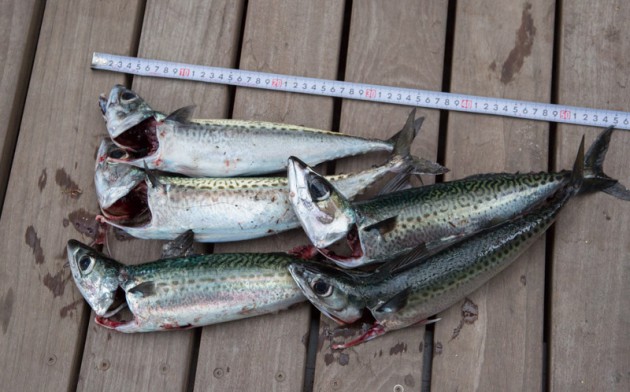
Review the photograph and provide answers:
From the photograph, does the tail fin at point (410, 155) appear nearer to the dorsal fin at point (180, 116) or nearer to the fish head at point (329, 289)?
the fish head at point (329, 289)

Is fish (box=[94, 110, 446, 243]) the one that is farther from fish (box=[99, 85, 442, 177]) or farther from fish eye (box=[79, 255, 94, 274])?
fish eye (box=[79, 255, 94, 274])

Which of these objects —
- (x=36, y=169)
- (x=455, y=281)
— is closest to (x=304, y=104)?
(x=455, y=281)

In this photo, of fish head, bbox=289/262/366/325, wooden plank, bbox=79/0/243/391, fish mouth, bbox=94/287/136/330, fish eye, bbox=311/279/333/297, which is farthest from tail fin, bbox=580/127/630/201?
fish mouth, bbox=94/287/136/330

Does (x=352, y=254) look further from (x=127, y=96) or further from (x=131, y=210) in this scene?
(x=127, y=96)

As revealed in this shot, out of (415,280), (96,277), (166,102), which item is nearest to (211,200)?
(96,277)

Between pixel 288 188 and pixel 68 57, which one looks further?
pixel 68 57

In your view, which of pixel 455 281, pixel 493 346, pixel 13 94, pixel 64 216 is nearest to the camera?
pixel 455 281

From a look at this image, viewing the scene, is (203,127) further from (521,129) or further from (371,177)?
(521,129)
